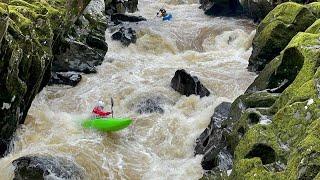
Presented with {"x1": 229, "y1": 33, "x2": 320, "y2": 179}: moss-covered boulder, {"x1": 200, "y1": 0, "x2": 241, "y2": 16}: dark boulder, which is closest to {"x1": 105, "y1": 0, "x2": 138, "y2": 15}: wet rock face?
{"x1": 200, "y1": 0, "x2": 241, "y2": 16}: dark boulder

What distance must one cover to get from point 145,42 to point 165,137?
9.44 m

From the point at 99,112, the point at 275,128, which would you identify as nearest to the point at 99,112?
the point at 99,112

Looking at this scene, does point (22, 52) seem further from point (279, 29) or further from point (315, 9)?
point (315, 9)

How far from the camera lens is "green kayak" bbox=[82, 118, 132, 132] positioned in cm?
1239

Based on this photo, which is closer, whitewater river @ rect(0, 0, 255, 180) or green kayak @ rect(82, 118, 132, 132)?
whitewater river @ rect(0, 0, 255, 180)

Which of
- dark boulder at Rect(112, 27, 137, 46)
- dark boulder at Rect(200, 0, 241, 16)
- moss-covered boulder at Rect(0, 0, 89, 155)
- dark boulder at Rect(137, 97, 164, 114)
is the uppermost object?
moss-covered boulder at Rect(0, 0, 89, 155)

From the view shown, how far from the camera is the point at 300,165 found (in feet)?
19.6

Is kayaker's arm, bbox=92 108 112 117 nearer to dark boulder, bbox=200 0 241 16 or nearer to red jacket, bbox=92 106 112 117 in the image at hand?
red jacket, bbox=92 106 112 117

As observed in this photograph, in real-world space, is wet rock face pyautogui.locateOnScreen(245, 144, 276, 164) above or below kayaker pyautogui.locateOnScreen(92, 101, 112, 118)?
above

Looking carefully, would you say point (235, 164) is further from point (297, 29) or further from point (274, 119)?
point (297, 29)

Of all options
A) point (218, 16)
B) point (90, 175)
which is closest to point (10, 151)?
point (90, 175)

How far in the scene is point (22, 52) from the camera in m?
11.4

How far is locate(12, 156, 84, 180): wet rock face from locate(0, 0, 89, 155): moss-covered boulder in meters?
1.76

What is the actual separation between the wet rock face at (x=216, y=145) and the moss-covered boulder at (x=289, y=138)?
438 mm
